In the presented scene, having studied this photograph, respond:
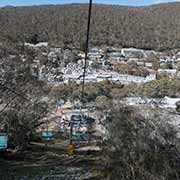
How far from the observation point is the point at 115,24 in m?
63.5

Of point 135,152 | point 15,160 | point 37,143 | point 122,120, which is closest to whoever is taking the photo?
point 135,152

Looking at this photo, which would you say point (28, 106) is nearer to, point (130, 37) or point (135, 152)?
point (135, 152)

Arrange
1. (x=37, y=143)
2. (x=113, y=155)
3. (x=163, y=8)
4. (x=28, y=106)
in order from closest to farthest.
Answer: (x=113, y=155), (x=28, y=106), (x=37, y=143), (x=163, y=8)

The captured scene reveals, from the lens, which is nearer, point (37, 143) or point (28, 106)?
point (28, 106)

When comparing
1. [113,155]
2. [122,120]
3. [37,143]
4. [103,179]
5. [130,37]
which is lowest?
[37,143]

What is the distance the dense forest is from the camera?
2097 inches

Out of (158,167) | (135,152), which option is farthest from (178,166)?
(135,152)

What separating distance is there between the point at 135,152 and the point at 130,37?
58875mm

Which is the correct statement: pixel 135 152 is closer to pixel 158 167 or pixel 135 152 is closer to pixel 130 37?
pixel 158 167

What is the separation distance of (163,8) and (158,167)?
67.8m

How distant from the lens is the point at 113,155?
26.7ft

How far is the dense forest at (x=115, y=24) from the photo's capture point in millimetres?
53272

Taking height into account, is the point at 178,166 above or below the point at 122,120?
below

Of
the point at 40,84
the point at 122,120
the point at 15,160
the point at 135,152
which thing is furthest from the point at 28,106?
the point at 135,152
